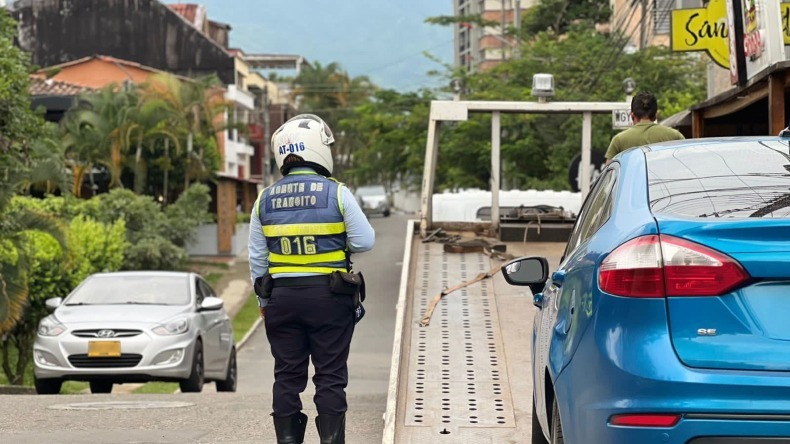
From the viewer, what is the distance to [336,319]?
20.9 ft

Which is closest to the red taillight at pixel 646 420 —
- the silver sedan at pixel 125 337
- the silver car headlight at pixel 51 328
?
the silver sedan at pixel 125 337

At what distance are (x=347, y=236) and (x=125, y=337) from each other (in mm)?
7443

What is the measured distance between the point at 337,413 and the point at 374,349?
776 inches

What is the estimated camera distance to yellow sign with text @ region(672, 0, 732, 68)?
1549cm

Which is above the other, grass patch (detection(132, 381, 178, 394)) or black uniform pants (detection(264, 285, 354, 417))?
black uniform pants (detection(264, 285, 354, 417))

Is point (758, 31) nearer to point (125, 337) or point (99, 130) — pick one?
point (125, 337)

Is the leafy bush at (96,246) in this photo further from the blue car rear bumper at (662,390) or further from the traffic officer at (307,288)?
the blue car rear bumper at (662,390)

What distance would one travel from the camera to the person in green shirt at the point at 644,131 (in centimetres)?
900

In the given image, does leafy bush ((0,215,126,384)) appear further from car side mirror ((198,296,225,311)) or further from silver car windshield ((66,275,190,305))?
car side mirror ((198,296,225,311))

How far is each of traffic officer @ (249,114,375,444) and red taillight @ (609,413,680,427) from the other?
8.49 ft

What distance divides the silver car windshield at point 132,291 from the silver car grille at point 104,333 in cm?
88

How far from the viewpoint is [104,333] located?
43.6 feet

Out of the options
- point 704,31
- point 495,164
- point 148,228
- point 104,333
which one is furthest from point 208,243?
point 495,164

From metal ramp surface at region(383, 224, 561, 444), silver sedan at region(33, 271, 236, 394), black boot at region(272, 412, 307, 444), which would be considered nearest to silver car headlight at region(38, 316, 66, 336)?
silver sedan at region(33, 271, 236, 394)
